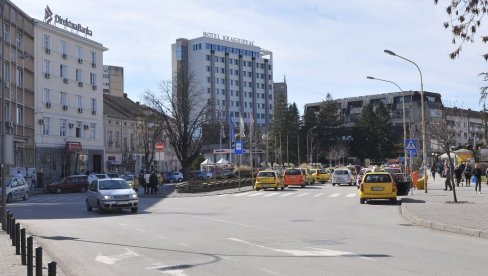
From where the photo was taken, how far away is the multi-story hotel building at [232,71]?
143 m

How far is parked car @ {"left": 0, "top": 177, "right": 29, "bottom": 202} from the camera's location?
1413 inches

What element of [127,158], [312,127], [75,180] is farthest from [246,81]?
[75,180]

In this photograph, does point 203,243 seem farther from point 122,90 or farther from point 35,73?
point 122,90

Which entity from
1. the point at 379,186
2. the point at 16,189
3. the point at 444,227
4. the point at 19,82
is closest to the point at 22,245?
the point at 444,227

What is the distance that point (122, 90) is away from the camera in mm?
115500

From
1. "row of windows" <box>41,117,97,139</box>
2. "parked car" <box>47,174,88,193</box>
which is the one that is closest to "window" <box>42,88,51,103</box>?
"row of windows" <box>41,117,97,139</box>

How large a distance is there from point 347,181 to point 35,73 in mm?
34538

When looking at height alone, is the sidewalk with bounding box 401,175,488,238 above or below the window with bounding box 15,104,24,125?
below

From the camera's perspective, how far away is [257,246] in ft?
42.1

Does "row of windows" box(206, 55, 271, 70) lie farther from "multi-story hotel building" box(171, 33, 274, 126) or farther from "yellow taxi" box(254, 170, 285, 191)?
"yellow taxi" box(254, 170, 285, 191)

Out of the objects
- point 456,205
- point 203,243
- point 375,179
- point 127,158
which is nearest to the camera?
point 203,243

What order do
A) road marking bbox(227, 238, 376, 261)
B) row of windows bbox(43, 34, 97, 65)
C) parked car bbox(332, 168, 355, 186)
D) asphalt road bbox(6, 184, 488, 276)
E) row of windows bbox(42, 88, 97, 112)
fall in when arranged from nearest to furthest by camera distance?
asphalt road bbox(6, 184, 488, 276), road marking bbox(227, 238, 376, 261), parked car bbox(332, 168, 355, 186), row of windows bbox(42, 88, 97, 112), row of windows bbox(43, 34, 97, 65)

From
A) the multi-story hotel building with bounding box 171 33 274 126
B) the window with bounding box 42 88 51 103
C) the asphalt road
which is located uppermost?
the multi-story hotel building with bounding box 171 33 274 126

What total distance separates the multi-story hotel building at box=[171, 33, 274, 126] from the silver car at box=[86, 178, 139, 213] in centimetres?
11081
